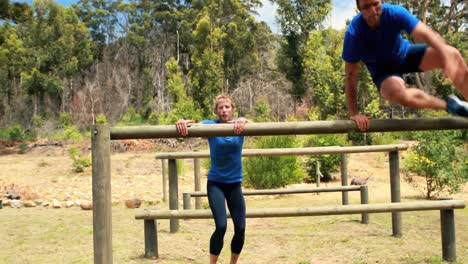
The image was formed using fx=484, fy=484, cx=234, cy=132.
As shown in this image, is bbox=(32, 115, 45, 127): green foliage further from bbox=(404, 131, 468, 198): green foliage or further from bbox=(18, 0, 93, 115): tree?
bbox=(404, 131, 468, 198): green foliage

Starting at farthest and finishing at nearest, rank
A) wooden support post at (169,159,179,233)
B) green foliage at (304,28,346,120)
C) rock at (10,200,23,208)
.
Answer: green foliage at (304,28,346,120)
rock at (10,200,23,208)
wooden support post at (169,159,179,233)

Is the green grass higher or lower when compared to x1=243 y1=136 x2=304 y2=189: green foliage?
lower

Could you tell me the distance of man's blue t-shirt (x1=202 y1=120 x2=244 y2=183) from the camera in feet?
12.4

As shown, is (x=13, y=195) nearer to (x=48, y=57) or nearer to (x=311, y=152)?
(x=311, y=152)

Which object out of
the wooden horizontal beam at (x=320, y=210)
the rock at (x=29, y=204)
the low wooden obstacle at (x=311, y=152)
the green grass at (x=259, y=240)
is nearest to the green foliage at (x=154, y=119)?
the rock at (x=29, y=204)

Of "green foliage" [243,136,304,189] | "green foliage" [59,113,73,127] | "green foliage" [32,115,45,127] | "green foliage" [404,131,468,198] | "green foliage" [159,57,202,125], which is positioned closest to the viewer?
"green foliage" [404,131,468,198]

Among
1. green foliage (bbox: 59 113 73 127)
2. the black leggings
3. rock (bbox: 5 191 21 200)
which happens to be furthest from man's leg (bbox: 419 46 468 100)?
green foliage (bbox: 59 113 73 127)

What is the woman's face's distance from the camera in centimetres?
371

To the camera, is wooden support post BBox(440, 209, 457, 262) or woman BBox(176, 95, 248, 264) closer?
woman BBox(176, 95, 248, 264)

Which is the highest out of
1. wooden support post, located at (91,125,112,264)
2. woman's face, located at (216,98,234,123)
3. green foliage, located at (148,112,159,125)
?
green foliage, located at (148,112,159,125)

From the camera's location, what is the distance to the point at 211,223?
23.2 ft

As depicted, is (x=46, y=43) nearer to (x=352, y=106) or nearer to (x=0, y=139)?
(x=0, y=139)

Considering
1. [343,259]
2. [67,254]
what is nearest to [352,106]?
Answer: [343,259]

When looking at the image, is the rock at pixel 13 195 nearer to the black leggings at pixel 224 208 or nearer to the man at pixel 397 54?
the black leggings at pixel 224 208
